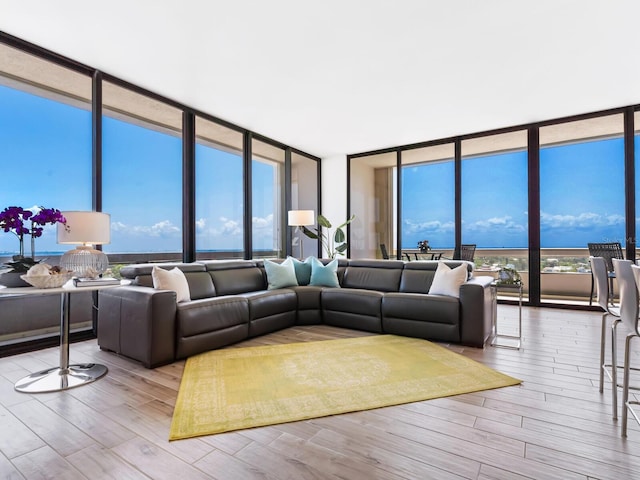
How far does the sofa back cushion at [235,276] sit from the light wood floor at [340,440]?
5.10 ft

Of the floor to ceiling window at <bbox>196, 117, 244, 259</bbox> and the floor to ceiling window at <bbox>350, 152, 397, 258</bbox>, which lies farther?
the floor to ceiling window at <bbox>350, 152, 397, 258</bbox>

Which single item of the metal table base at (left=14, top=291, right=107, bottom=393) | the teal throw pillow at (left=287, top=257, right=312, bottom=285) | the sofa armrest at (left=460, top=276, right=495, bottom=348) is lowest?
the metal table base at (left=14, top=291, right=107, bottom=393)

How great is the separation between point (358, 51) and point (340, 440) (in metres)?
3.29

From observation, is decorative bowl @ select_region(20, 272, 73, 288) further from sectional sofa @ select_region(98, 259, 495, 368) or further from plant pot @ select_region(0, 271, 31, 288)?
sectional sofa @ select_region(98, 259, 495, 368)

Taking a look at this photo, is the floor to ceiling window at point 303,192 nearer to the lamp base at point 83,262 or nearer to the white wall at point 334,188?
the white wall at point 334,188

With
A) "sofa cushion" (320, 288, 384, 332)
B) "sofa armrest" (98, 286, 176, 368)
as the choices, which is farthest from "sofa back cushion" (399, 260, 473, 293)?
"sofa armrest" (98, 286, 176, 368)

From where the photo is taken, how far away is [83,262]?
8.62ft

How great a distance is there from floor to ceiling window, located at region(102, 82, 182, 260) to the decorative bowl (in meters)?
1.66

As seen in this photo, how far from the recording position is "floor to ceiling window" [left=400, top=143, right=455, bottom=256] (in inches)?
248

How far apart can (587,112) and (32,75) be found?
6935mm

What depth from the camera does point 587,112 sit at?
4.88 meters

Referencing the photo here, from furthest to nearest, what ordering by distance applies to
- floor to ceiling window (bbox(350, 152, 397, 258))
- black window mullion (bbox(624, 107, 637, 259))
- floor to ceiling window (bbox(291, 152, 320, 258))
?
1. floor to ceiling window (bbox(350, 152, 397, 258))
2. floor to ceiling window (bbox(291, 152, 320, 258))
3. black window mullion (bbox(624, 107, 637, 259))

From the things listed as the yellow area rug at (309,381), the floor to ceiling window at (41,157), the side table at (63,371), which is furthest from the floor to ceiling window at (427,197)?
the side table at (63,371)

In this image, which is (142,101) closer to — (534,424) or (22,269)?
(22,269)
